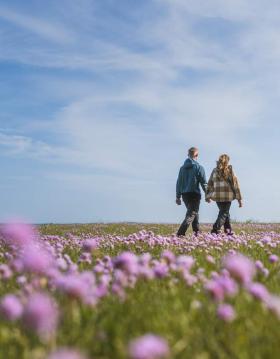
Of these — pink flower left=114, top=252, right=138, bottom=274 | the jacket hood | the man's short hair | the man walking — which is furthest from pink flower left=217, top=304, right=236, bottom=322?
the man's short hair

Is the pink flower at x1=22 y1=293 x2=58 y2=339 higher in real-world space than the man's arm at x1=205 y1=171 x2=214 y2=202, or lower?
lower

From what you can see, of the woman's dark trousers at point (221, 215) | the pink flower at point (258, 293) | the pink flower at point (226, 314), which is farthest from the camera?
the woman's dark trousers at point (221, 215)

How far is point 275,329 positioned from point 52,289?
2.42m

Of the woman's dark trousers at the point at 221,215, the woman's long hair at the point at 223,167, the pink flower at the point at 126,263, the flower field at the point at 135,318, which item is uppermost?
the woman's long hair at the point at 223,167

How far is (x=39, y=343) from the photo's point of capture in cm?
390

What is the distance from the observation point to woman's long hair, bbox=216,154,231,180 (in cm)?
1667

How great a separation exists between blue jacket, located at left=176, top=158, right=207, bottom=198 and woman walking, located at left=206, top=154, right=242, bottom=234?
0.33 metres

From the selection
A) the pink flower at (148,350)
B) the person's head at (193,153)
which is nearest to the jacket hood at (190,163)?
the person's head at (193,153)

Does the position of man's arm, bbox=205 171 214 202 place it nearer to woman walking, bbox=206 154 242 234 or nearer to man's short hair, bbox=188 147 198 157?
woman walking, bbox=206 154 242 234

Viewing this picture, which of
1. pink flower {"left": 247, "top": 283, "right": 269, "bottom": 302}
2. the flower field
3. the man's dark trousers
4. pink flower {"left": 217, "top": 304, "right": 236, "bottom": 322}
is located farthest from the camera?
the man's dark trousers

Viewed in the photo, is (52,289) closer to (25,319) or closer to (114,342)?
(114,342)

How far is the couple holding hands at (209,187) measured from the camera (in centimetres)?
1658

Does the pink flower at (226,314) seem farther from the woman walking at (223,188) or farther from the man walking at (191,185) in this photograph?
the woman walking at (223,188)

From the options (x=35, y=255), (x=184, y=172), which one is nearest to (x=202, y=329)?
(x=35, y=255)
